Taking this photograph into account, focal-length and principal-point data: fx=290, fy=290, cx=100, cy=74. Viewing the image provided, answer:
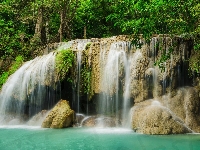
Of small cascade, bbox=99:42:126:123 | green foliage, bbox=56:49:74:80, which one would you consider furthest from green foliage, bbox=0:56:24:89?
small cascade, bbox=99:42:126:123

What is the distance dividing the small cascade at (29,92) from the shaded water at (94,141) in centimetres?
361

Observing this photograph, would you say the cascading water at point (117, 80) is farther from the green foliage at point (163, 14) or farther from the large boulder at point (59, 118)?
the green foliage at point (163, 14)

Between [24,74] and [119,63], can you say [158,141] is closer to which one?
[119,63]

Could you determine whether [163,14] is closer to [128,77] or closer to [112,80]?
[128,77]

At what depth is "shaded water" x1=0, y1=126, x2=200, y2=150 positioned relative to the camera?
28.7 feet

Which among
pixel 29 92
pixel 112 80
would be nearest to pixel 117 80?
pixel 112 80

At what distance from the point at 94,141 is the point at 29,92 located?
6.85m

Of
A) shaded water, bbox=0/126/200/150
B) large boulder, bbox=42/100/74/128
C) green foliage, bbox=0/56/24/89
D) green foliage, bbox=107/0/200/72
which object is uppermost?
green foliage, bbox=107/0/200/72

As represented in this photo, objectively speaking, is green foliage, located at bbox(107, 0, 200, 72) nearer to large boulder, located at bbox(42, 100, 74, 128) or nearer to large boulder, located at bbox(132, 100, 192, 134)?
large boulder, located at bbox(132, 100, 192, 134)

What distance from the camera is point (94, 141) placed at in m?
9.62

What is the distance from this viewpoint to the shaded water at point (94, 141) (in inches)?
344

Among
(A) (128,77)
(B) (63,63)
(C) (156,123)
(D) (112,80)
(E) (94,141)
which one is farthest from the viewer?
(B) (63,63)

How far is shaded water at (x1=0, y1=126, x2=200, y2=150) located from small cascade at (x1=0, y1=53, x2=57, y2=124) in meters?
3.61

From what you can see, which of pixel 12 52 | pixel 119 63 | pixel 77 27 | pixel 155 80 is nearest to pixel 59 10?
pixel 77 27
